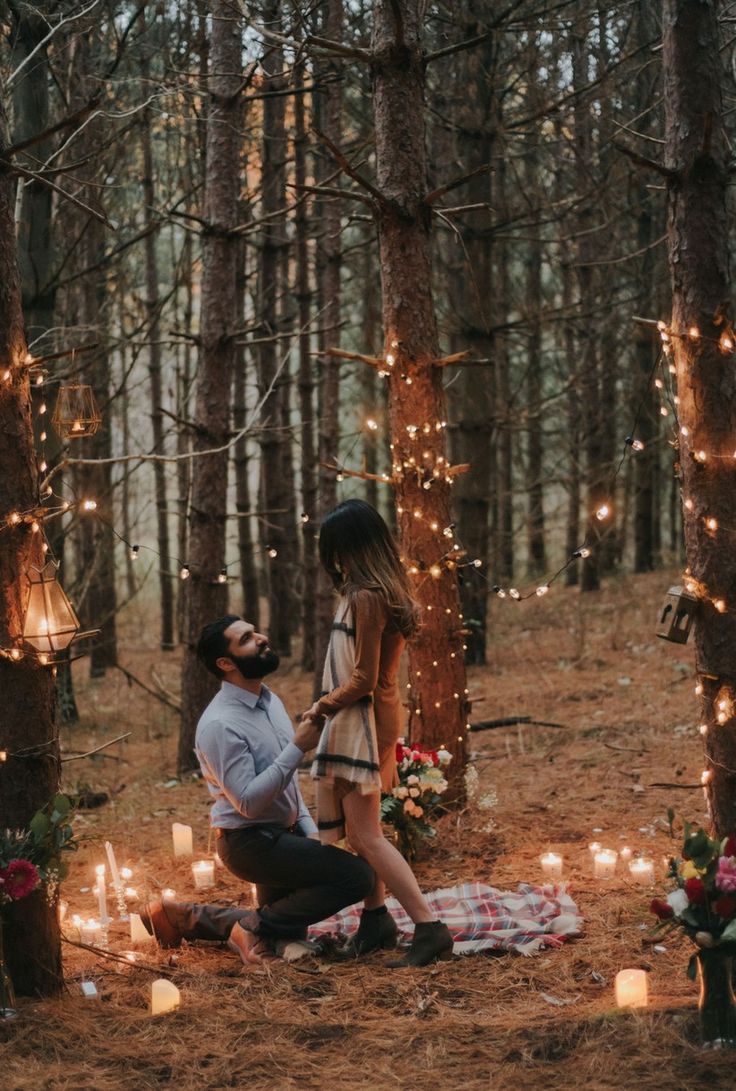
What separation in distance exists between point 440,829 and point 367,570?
2.60 metres

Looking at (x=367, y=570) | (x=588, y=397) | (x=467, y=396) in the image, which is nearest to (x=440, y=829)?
(x=367, y=570)

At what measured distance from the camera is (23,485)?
458cm

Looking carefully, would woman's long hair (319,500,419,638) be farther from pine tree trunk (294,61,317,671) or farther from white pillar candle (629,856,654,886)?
pine tree trunk (294,61,317,671)

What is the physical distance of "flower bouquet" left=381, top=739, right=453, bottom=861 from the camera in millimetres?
6109

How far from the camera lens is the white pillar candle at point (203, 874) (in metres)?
6.24

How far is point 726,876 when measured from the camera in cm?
379

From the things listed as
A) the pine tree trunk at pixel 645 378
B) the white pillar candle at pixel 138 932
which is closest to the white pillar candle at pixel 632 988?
the white pillar candle at pixel 138 932

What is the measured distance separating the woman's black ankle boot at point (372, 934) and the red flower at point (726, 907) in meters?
1.84

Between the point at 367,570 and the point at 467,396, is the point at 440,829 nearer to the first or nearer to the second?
the point at 367,570

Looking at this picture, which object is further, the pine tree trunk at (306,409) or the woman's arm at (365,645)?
the pine tree trunk at (306,409)

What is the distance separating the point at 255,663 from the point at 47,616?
114 centimetres

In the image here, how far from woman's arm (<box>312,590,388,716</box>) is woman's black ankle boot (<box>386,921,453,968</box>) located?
1051mm

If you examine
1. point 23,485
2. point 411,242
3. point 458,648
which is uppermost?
point 411,242

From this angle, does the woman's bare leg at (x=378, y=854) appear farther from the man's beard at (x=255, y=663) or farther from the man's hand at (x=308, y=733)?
the man's beard at (x=255, y=663)
